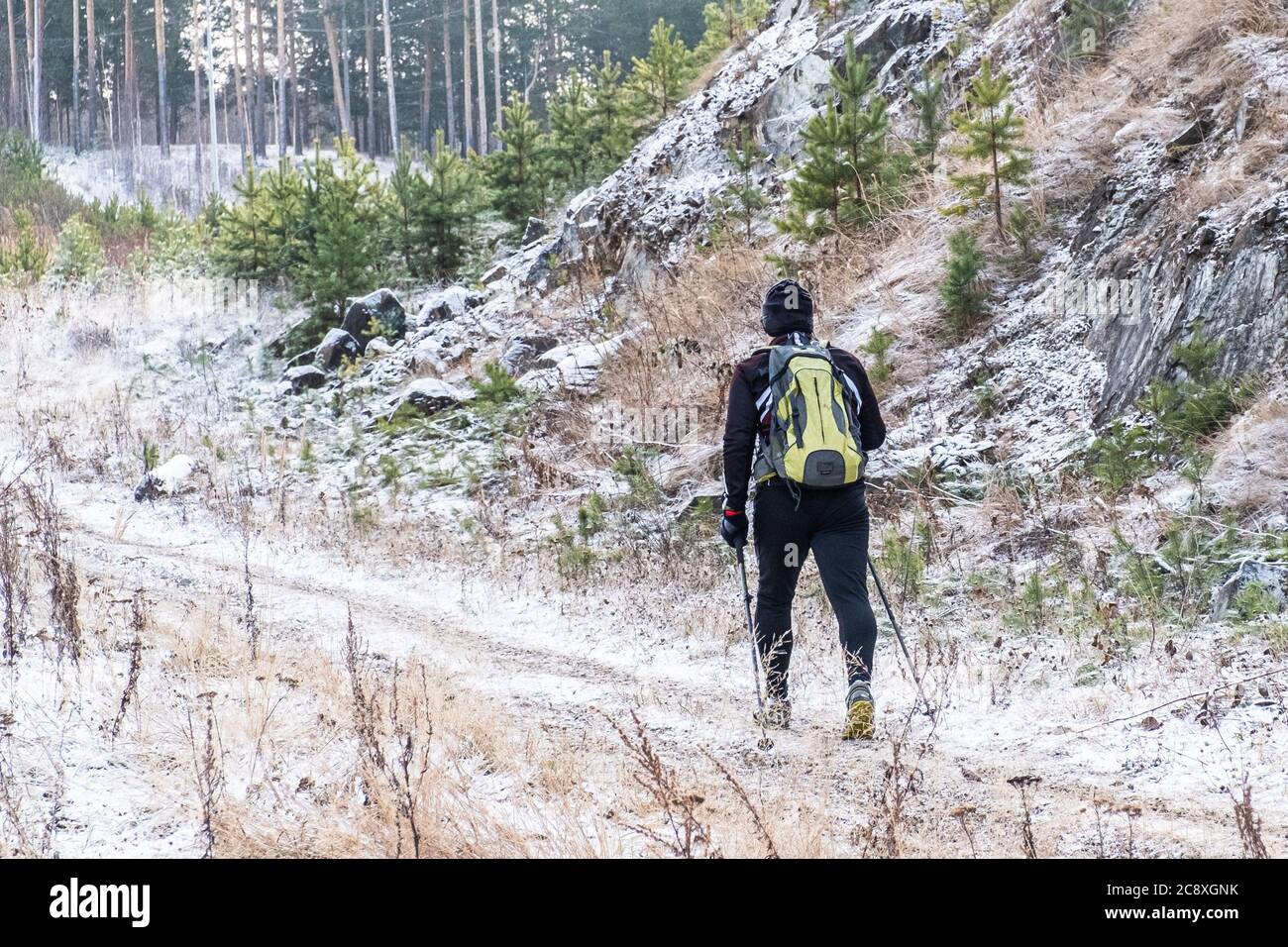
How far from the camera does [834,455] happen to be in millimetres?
4758

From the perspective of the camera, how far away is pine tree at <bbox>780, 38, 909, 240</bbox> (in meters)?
11.0

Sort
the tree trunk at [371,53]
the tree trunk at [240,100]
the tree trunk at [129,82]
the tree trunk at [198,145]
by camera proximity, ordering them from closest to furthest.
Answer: the tree trunk at [198,145], the tree trunk at [129,82], the tree trunk at [240,100], the tree trunk at [371,53]

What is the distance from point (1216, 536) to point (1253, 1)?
6056mm

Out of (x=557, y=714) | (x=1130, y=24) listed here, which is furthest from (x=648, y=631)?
(x=1130, y=24)

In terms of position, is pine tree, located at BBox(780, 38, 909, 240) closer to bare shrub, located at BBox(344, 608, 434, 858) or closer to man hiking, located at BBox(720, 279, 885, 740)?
man hiking, located at BBox(720, 279, 885, 740)

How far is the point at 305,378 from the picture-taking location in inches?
641

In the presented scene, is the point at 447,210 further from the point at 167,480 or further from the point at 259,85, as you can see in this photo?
the point at 259,85

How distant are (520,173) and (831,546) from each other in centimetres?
1580

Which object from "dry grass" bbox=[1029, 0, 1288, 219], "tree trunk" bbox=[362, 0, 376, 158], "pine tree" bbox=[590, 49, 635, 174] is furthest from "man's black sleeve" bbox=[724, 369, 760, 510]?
"tree trunk" bbox=[362, 0, 376, 158]

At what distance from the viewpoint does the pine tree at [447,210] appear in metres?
18.2

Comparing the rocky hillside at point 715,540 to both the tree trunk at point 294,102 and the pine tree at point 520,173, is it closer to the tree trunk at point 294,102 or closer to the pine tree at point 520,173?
the pine tree at point 520,173

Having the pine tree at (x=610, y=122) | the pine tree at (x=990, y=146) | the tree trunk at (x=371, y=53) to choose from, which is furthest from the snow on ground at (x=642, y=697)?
the tree trunk at (x=371, y=53)

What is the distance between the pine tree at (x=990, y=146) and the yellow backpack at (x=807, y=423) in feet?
17.1

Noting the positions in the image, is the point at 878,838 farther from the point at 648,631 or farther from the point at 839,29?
the point at 839,29
